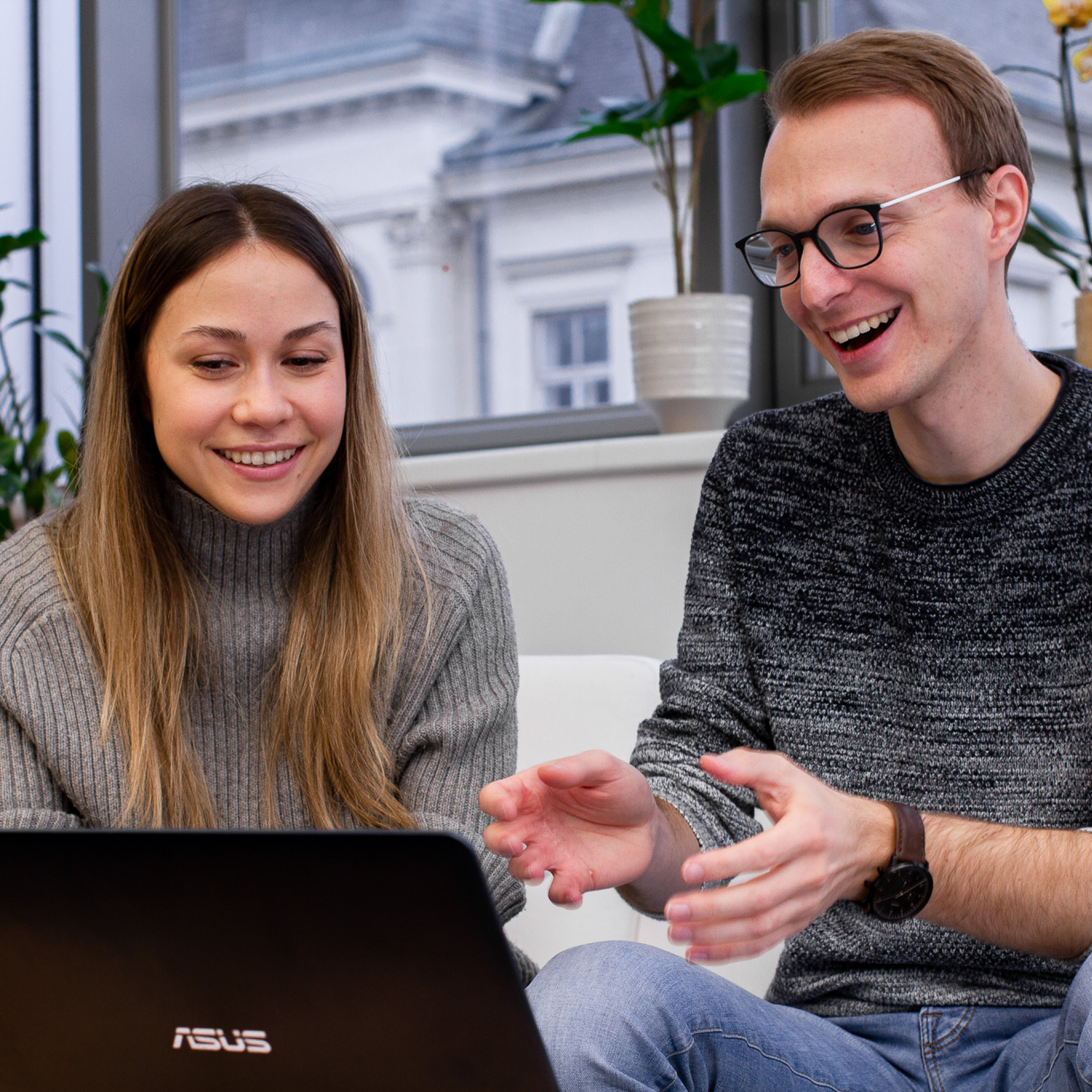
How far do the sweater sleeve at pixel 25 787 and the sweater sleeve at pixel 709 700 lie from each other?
1.74 ft

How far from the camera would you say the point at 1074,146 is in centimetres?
172

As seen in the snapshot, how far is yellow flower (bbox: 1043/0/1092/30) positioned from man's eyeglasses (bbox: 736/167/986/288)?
588mm

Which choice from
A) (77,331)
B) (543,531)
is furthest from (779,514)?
(77,331)

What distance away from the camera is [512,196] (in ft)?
7.73

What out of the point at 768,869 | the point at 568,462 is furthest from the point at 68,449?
the point at 768,869

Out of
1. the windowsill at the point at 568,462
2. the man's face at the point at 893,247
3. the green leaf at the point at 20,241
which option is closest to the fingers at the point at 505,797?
the man's face at the point at 893,247

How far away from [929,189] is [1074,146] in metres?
0.78

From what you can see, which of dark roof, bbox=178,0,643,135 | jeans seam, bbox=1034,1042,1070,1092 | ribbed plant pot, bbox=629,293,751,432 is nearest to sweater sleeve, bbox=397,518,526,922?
jeans seam, bbox=1034,1042,1070,1092

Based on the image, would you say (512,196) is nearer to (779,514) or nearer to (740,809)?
(779,514)

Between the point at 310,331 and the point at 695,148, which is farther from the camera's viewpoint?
the point at 695,148

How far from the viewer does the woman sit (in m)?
1.23

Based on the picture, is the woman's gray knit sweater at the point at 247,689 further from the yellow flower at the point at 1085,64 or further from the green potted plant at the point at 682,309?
the yellow flower at the point at 1085,64

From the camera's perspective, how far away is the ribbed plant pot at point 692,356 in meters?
1.84

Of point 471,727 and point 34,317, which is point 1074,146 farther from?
point 34,317
